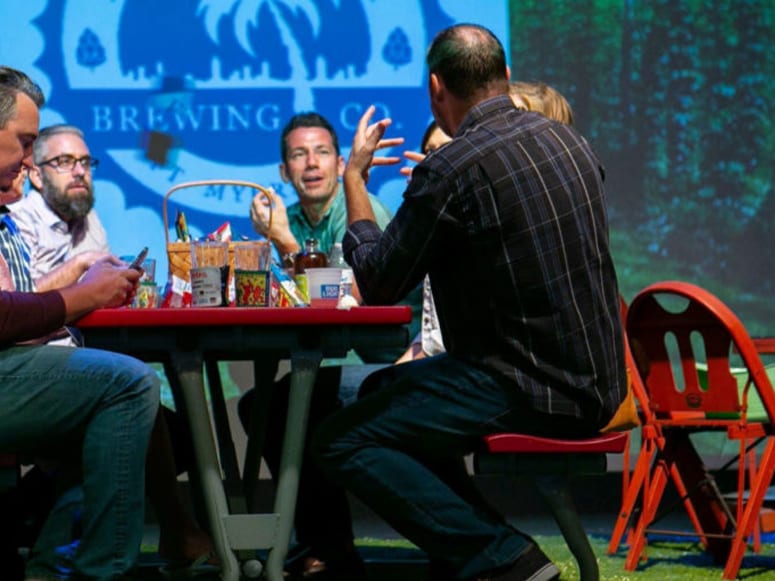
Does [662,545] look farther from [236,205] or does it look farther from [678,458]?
[236,205]

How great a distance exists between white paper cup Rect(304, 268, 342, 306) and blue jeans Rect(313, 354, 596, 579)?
9.3 inches

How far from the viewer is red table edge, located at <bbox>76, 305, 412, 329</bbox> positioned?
287 centimetres

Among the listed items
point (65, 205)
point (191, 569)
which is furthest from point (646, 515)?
point (65, 205)

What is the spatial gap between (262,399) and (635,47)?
10.1 ft

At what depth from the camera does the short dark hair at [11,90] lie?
303 centimetres

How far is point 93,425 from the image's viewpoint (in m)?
2.84

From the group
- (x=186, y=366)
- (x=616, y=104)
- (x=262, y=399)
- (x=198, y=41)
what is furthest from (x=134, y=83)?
(x=186, y=366)

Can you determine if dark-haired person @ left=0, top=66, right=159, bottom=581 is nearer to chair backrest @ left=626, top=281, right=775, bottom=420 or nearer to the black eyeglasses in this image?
chair backrest @ left=626, top=281, right=775, bottom=420

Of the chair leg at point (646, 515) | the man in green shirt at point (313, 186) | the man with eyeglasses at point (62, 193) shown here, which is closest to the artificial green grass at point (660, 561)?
the chair leg at point (646, 515)

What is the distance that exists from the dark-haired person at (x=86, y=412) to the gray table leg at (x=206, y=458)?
0.24 feet

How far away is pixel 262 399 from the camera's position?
137 inches

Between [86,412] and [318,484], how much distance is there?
0.96m

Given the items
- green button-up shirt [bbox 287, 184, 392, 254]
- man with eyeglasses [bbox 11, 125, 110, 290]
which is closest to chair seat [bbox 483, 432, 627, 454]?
green button-up shirt [bbox 287, 184, 392, 254]

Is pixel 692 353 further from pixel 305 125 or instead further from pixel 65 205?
pixel 65 205
